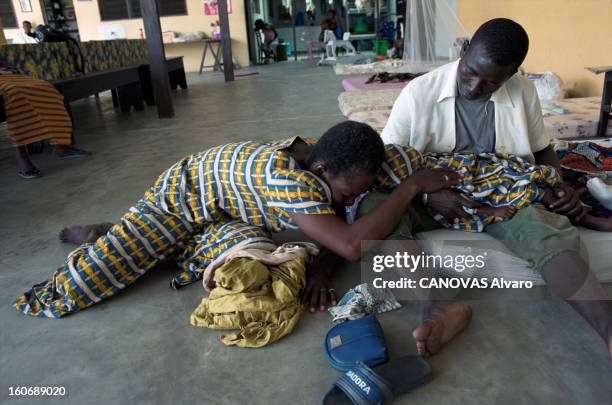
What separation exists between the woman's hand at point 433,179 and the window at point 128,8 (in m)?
11.2

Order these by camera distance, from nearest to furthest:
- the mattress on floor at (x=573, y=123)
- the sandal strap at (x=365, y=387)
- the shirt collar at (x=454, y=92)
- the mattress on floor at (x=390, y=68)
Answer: the sandal strap at (x=365, y=387) → the shirt collar at (x=454, y=92) → the mattress on floor at (x=573, y=123) → the mattress on floor at (x=390, y=68)

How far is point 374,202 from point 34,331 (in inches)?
47.8

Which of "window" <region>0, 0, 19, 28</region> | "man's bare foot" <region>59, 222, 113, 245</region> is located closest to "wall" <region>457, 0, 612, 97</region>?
"man's bare foot" <region>59, 222, 113, 245</region>

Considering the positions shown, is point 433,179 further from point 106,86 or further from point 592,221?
point 106,86

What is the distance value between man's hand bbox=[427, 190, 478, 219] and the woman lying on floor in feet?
0.12

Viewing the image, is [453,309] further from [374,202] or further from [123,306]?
[123,306]

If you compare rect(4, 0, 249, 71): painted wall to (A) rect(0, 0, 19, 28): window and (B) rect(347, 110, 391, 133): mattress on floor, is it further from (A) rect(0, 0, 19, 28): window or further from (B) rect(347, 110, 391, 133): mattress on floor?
(B) rect(347, 110, 391, 133): mattress on floor

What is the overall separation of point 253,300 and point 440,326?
571 mm

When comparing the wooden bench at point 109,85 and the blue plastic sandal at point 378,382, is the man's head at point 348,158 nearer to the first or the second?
the blue plastic sandal at point 378,382

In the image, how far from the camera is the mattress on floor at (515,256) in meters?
1.48

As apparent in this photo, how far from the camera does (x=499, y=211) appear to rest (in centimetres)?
Answer: 153

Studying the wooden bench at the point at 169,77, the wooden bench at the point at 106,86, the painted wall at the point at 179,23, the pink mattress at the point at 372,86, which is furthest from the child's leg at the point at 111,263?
the painted wall at the point at 179,23

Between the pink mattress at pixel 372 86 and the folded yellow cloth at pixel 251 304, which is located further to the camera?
the pink mattress at pixel 372 86

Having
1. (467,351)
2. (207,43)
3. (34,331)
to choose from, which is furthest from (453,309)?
(207,43)
